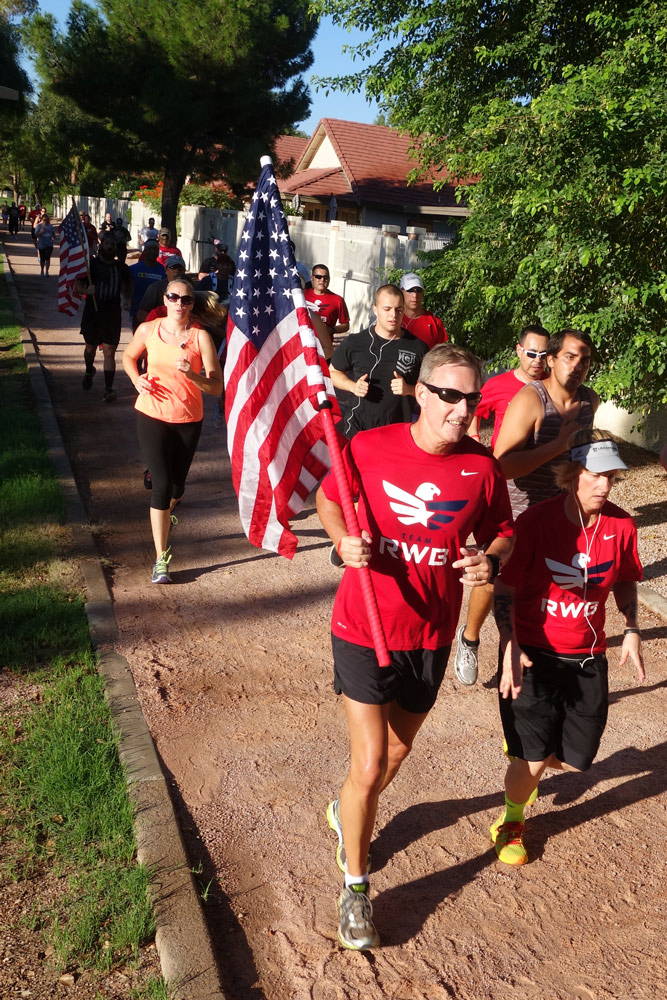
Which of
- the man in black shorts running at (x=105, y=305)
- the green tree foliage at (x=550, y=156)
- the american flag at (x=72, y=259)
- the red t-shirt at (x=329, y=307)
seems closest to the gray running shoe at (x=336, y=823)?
the green tree foliage at (x=550, y=156)

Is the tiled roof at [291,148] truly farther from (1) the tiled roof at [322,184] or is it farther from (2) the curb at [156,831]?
(2) the curb at [156,831]

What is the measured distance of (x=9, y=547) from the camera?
704 centimetres

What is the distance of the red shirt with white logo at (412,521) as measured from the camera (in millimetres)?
3354

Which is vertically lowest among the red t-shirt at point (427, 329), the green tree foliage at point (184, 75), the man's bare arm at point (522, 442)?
the red t-shirt at point (427, 329)

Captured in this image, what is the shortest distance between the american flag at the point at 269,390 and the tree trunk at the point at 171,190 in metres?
31.0

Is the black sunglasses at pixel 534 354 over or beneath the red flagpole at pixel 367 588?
over

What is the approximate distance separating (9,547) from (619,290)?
5541 millimetres

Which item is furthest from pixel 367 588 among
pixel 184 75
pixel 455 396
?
pixel 184 75

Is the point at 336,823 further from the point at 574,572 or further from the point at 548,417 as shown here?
the point at 548,417

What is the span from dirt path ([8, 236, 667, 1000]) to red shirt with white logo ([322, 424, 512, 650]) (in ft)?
3.74

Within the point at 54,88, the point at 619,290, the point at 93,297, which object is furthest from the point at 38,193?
the point at 619,290

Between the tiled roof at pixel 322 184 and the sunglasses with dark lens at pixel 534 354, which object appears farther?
the tiled roof at pixel 322 184

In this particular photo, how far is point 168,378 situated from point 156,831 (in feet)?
11.6

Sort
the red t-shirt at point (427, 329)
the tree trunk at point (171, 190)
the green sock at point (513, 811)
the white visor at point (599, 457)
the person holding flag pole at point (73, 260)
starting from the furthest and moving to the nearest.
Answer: the tree trunk at point (171, 190) → the person holding flag pole at point (73, 260) → the red t-shirt at point (427, 329) → the green sock at point (513, 811) → the white visor at point (599, 457)
